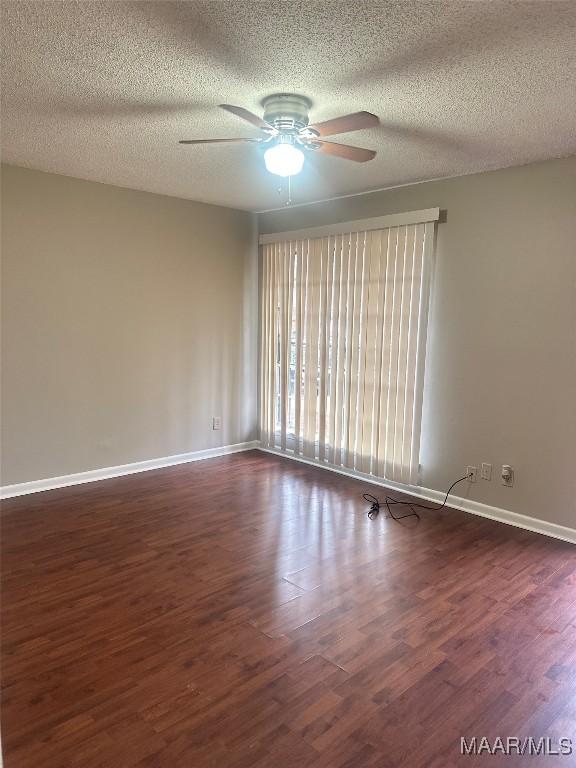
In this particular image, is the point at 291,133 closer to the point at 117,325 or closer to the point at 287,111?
the point at 287,111

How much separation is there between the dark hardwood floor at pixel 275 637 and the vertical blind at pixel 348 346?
868mm

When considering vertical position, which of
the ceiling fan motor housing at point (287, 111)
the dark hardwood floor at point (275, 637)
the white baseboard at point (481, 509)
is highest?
the ceiling fan motor housing at point (287, 111)

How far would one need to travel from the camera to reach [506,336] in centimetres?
370

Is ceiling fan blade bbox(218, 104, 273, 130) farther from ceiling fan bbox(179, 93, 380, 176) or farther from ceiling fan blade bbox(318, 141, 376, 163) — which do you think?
ceiling fan blade bbox(318, 141, 376, 163)

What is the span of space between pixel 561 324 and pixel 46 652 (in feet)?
11.4

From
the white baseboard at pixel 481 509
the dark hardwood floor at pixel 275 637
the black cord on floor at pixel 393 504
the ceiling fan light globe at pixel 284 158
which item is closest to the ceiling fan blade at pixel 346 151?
the ceiling fan light globe at pixel 284 158

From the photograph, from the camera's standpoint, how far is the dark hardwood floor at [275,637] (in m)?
1.82

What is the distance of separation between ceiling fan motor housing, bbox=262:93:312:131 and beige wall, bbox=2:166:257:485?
2275 millimetres

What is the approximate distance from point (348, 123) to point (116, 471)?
3.56 meters

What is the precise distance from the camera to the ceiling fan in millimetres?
2445

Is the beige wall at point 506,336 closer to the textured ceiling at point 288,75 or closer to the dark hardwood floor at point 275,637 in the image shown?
the textured ceiling at point 288,75

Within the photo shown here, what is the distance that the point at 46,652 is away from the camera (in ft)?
7.41

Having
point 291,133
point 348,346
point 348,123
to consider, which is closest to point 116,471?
point 348,346

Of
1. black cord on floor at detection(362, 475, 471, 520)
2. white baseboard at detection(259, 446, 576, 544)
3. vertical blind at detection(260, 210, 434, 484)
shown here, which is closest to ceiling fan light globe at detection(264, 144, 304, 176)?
vertical blind at detection(260, 210, 434, 484)
